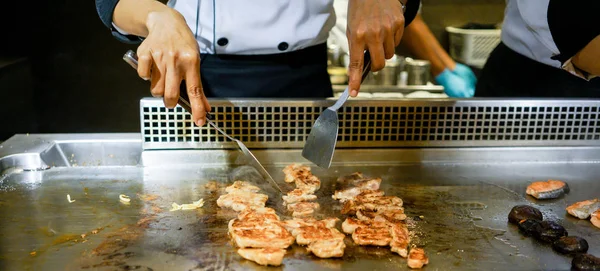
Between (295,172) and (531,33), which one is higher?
(531,33)

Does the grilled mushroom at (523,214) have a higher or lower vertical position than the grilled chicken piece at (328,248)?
higher

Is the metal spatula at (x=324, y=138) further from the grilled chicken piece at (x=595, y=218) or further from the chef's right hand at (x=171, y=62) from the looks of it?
the grilled chicken piece at (x=595, y=218)

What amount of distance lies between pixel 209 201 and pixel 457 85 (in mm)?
2269

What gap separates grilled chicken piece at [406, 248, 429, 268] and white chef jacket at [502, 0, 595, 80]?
4.39 feet

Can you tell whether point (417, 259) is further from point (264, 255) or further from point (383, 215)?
point (264, 255)

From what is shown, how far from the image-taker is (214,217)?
1905 millimetres

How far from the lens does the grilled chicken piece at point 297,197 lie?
205 centimetres

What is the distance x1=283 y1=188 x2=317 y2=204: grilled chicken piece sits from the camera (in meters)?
2.05

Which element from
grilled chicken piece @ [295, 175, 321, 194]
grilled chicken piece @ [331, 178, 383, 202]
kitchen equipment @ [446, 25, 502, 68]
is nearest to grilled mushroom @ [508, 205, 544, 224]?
grilled chicken piece @ [331, 178, 383, 202]

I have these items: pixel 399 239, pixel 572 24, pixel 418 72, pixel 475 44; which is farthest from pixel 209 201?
pixel 475 44

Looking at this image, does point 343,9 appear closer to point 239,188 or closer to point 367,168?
point 367,168

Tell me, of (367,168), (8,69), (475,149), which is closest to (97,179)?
(367,168)

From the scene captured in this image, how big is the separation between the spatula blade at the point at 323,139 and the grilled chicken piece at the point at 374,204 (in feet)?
0.76

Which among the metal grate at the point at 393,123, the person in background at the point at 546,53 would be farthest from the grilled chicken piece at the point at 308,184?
the person in background at the point at 546,53
